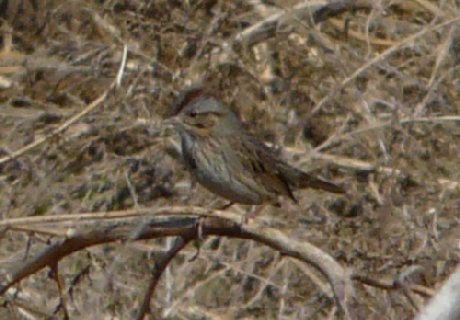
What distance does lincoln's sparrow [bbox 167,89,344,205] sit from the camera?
4.32 meters

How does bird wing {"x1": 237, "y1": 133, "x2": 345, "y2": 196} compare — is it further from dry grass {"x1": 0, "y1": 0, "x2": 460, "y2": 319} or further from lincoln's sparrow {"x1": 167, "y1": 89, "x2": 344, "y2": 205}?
dry grass {"x1": 0, "y1": 0, "x2": 460, "y2": 319}

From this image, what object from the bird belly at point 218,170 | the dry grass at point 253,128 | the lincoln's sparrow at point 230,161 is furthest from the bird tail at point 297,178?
the dry grass at point 253,128

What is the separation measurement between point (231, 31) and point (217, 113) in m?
1.40

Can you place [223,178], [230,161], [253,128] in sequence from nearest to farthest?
[223,178], [230,161], [253,128]

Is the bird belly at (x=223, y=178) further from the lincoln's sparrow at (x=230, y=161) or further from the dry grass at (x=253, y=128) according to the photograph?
the dry grass at (x=253, y=128)

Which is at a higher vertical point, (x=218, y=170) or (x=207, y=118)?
(x=207, y=118)

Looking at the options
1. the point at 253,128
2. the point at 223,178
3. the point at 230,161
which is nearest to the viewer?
the point at 223,178

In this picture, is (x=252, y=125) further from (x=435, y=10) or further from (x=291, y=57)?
(x=435, y=10)

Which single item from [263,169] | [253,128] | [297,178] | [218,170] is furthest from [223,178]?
[253,128]

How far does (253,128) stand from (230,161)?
115cm

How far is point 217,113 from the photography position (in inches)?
177

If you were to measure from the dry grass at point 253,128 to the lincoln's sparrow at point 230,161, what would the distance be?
1.22ft

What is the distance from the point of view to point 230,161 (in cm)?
443

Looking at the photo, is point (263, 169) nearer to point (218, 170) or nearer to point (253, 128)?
point (218, 170)
